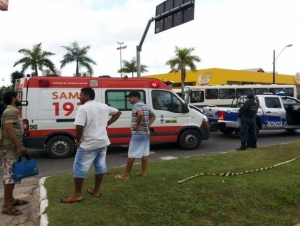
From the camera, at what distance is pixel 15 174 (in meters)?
4.29

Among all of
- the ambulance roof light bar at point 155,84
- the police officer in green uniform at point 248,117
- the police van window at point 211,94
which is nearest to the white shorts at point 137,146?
the ambulance roof light bar at point 155,84

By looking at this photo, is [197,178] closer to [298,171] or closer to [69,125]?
[298,171]

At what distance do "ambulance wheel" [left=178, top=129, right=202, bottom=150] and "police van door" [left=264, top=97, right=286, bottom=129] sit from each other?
3.83 m

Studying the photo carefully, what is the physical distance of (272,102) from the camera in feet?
41.5

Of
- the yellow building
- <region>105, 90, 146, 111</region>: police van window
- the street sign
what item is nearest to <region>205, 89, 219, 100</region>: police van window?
the street sign

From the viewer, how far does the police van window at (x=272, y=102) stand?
12.6 metres

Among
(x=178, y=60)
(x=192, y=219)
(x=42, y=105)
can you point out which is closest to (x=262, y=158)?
(x=192, y=219)

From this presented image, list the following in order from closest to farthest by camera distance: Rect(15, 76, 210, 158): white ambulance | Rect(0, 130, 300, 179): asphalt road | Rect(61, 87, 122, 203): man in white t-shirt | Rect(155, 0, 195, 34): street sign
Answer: Rect(61, 87, 122, 203): man in white t-shirt < Rect(0, 130, 300, 179): asphalt road < Rect(15, 76, 210, 158): white ambulance < Rect(155, 0, 195, 34): street sign

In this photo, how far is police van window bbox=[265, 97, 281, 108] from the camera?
1255 cm

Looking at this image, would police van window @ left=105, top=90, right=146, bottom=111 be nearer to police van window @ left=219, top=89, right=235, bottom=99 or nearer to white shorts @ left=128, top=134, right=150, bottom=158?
white shorts @ left=128, top=134, right=150, bottom=158

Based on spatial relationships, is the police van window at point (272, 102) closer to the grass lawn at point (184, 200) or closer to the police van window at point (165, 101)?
the police van window at point (165, 101)

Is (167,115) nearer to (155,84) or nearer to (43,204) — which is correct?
(155,84)

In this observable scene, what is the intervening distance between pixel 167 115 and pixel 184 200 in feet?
16.8

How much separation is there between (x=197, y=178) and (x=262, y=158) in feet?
8.93
